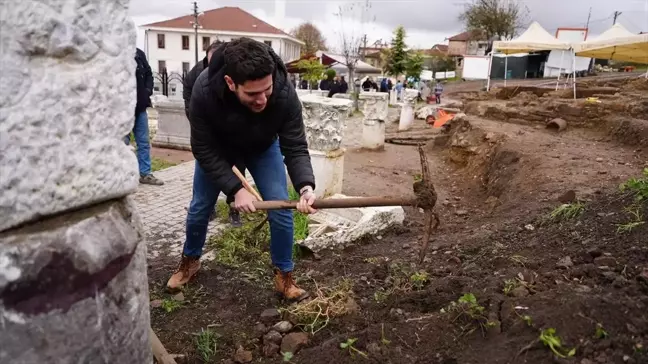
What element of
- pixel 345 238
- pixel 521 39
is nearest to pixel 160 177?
pixel 345 238

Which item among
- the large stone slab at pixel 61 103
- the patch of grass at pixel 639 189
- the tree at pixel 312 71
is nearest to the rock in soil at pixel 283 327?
the large stone slab at pixel 61 103

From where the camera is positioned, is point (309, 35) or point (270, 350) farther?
point (309, 35)

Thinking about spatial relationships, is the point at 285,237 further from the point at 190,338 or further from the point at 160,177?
the point at 160,177

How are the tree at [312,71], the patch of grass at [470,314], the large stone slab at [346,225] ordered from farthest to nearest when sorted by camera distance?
1. the tree at [312,71]
2. the large stone slab at [346,225]
3. the patch of grass at [470,314]

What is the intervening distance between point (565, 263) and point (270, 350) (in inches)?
63.0

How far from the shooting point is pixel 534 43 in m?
18.4

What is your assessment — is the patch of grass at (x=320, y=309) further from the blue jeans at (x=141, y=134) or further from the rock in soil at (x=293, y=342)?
the blue jeans at (x=141, y=134)

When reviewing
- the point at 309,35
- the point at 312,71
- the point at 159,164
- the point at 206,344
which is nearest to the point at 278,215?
the point at 206,344

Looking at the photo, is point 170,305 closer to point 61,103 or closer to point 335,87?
point 61,103

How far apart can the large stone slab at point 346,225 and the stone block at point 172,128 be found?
4.60 metres

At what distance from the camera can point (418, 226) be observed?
4914 mm

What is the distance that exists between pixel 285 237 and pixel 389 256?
1224 millimetres

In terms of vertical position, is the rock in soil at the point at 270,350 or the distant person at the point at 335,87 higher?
the distant person at the point at 335,87

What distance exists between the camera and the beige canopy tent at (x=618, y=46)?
15688 mm
